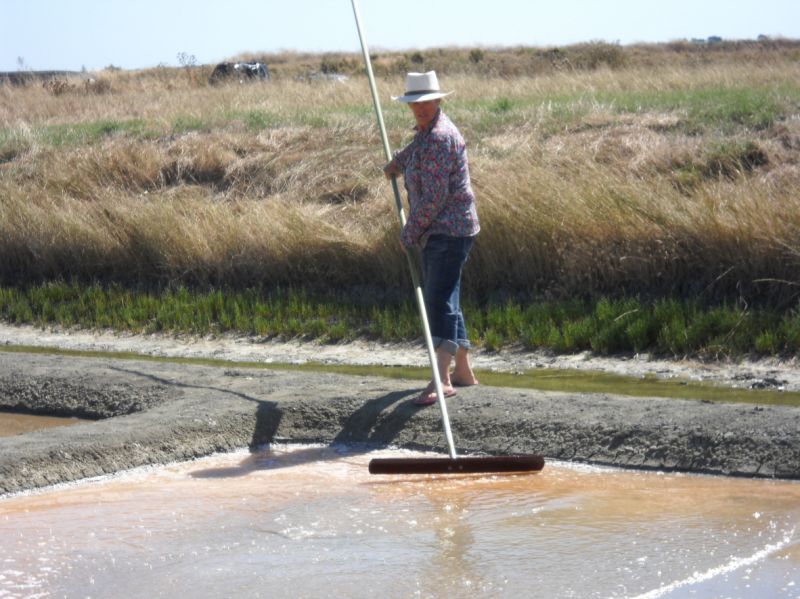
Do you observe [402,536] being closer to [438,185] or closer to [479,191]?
[438,185]

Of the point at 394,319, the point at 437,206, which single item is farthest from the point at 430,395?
the point at 394,319

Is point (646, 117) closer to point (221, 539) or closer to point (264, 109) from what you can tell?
point (264, 109)

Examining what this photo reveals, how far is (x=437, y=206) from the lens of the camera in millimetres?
6824

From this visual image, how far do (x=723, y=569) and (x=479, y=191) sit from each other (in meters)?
7.65

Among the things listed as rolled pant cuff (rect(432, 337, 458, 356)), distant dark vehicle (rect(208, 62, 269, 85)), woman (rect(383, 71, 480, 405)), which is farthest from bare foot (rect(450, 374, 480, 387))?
distant dark vehicle (rect(208, 62, 269, 85))

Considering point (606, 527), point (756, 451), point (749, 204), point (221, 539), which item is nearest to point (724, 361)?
point (749, 204)

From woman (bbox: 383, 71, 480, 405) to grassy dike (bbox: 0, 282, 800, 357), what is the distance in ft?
9.60

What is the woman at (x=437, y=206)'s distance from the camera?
6812 millimetres

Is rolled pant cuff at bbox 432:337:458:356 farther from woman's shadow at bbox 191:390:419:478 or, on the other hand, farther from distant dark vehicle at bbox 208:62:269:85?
distant dark vehicle at bbox 208:62:269:85

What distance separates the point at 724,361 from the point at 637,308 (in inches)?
42.0

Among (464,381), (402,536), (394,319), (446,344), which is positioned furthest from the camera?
(394,319)

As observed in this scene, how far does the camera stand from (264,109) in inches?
912

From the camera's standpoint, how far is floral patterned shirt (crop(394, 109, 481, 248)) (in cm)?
679

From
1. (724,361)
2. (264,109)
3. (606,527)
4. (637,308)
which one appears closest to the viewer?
(606,527)
